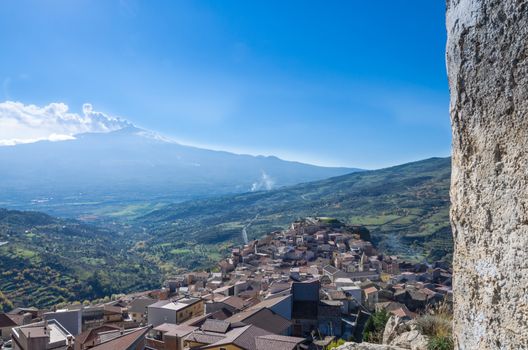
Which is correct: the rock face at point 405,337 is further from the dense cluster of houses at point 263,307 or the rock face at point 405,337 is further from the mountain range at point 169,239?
the mountain range at point 169,239

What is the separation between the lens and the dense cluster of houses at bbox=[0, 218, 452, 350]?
15.8 m

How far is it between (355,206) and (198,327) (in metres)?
111

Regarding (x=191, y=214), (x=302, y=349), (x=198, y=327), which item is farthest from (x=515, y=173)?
(x=191, y=214)

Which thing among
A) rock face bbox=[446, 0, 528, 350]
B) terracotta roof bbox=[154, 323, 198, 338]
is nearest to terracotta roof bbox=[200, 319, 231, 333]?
terracotta roof bbox=[154, 323, 198, 338]

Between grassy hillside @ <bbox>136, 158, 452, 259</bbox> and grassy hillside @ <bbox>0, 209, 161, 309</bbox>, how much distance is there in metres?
16.7

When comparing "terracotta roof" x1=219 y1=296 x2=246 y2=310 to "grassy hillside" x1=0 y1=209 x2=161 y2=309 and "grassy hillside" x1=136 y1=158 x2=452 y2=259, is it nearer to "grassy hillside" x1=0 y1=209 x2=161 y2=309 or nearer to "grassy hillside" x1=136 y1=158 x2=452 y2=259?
"grassy hillside" x1=0 y1=209 x2=161 y2=309

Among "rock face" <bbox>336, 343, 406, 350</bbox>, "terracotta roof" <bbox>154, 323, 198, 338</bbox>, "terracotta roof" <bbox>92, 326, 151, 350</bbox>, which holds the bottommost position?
"terracotta roof" <bbox>154, 323, 198, 338</bbox>

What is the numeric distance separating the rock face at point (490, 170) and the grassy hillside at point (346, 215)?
216 ft

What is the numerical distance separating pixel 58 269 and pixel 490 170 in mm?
72546

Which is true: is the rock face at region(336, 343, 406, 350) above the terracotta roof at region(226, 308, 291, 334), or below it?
above

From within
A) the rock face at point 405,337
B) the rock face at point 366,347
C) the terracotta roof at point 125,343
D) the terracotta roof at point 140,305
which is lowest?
the terracotta roof at point 140,305

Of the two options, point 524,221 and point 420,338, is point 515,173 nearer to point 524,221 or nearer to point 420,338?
point 524,221

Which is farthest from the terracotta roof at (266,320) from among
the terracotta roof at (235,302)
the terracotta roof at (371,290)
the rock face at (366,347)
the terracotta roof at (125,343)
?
the rock face at (366,347)

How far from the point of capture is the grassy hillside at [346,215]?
76.2 m
